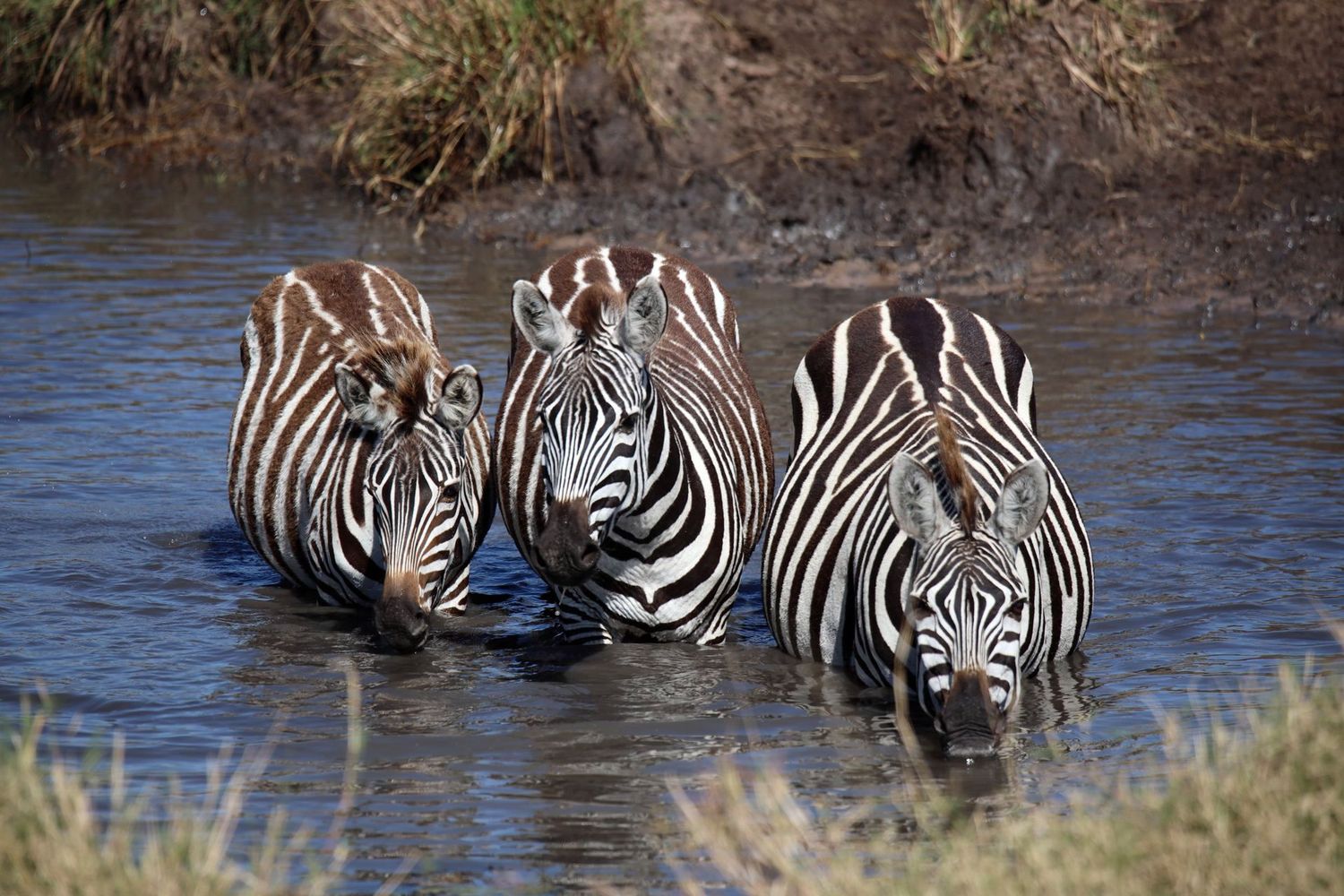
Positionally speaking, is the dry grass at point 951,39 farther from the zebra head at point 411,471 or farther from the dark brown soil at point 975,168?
the zebra head at point 411,471

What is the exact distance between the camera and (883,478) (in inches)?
268

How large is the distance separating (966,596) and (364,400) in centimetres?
269

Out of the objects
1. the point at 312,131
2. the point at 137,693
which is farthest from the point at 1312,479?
the point at 312,131

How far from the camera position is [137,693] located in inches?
272

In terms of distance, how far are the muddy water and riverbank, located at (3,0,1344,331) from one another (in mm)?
964

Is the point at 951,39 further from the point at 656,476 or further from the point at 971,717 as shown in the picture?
the point at 971,717

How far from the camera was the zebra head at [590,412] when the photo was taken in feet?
20.3

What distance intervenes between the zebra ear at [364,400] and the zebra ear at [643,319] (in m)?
1.07

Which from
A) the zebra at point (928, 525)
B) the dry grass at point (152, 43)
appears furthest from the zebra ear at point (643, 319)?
the dry grass at point (152, 43)

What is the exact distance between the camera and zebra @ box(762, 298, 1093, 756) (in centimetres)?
573

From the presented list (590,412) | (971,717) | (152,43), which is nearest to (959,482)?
(971,717)

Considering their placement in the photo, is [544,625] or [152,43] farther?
[152,43]

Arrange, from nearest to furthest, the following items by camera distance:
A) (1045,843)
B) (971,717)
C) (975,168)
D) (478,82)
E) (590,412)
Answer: (1045,843)
(971,717)
(590,412)
(975,168)
(478,82)

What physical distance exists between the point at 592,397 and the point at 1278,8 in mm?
12119
